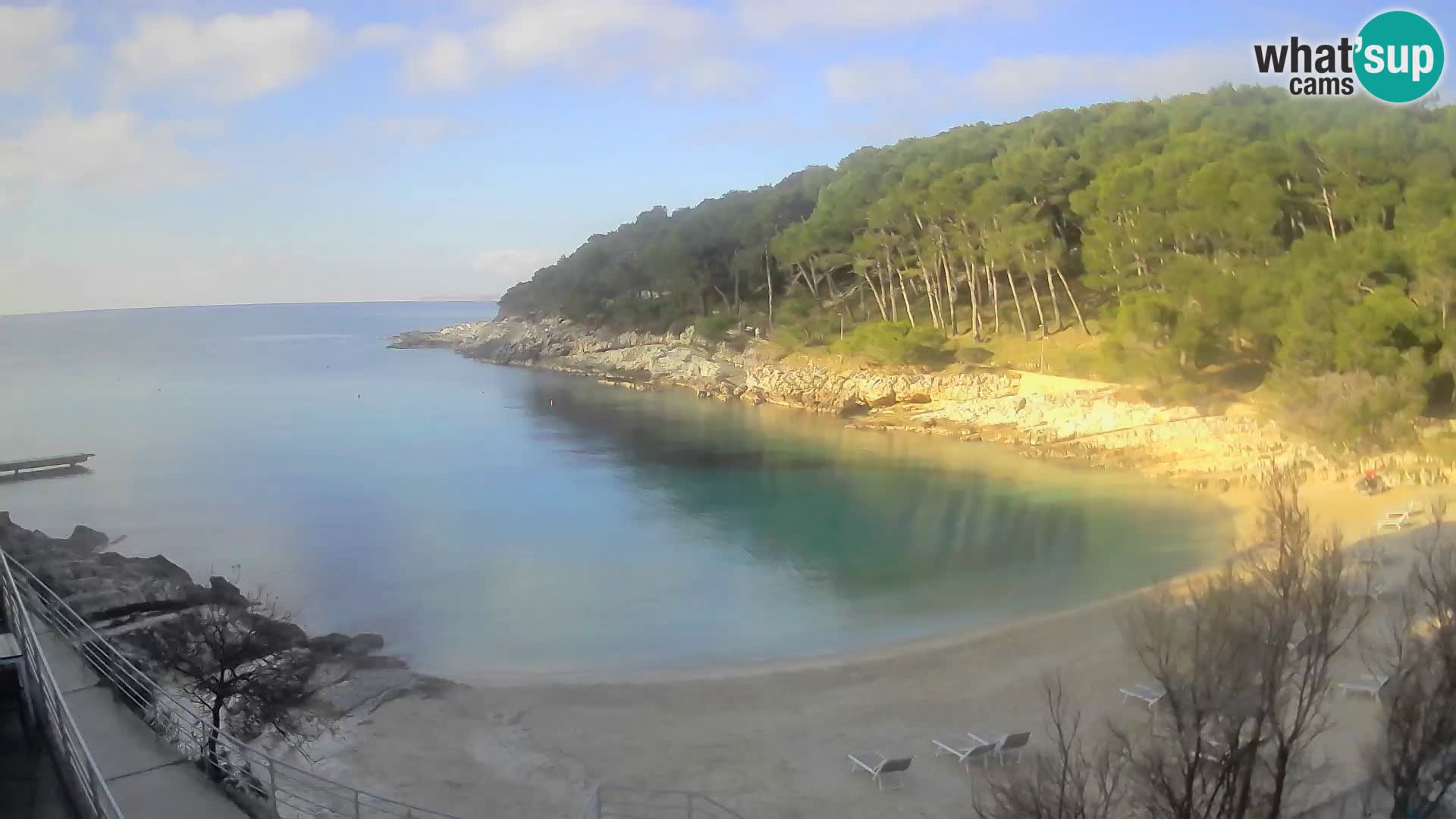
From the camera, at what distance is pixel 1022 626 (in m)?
14.4

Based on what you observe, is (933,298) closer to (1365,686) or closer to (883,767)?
(1365,686)

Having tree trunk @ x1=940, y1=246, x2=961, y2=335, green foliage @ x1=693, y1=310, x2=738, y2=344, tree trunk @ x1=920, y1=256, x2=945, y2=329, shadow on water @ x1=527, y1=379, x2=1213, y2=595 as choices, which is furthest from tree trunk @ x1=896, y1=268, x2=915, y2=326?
shadow on water @ x1=527, y1=379, x2=1213, y2=595

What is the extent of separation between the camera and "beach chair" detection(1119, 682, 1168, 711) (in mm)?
10188

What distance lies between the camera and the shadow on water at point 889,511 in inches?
717

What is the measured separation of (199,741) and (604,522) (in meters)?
17.7

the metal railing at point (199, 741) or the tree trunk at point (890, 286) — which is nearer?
the metal railing at point (199, 741)

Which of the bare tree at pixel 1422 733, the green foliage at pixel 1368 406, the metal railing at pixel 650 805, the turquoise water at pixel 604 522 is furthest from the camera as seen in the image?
the green foliage at pixel 1368 406

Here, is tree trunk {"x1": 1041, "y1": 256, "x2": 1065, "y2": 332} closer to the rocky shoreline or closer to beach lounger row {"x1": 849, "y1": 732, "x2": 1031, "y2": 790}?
beach lounger row {"x1": 849, "y1": 732, "x2": 1031, "y2": 790}

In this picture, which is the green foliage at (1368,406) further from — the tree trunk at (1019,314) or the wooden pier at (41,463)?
the wooden pier at (41,463)

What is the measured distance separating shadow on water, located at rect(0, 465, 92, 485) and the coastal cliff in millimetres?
24349

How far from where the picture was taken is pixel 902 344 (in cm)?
3722

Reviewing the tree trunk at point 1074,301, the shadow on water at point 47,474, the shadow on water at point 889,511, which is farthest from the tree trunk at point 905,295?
the shadow on water at point 47,474

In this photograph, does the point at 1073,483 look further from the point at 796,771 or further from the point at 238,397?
the point at 238,397

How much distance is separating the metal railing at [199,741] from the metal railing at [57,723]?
0.07m
